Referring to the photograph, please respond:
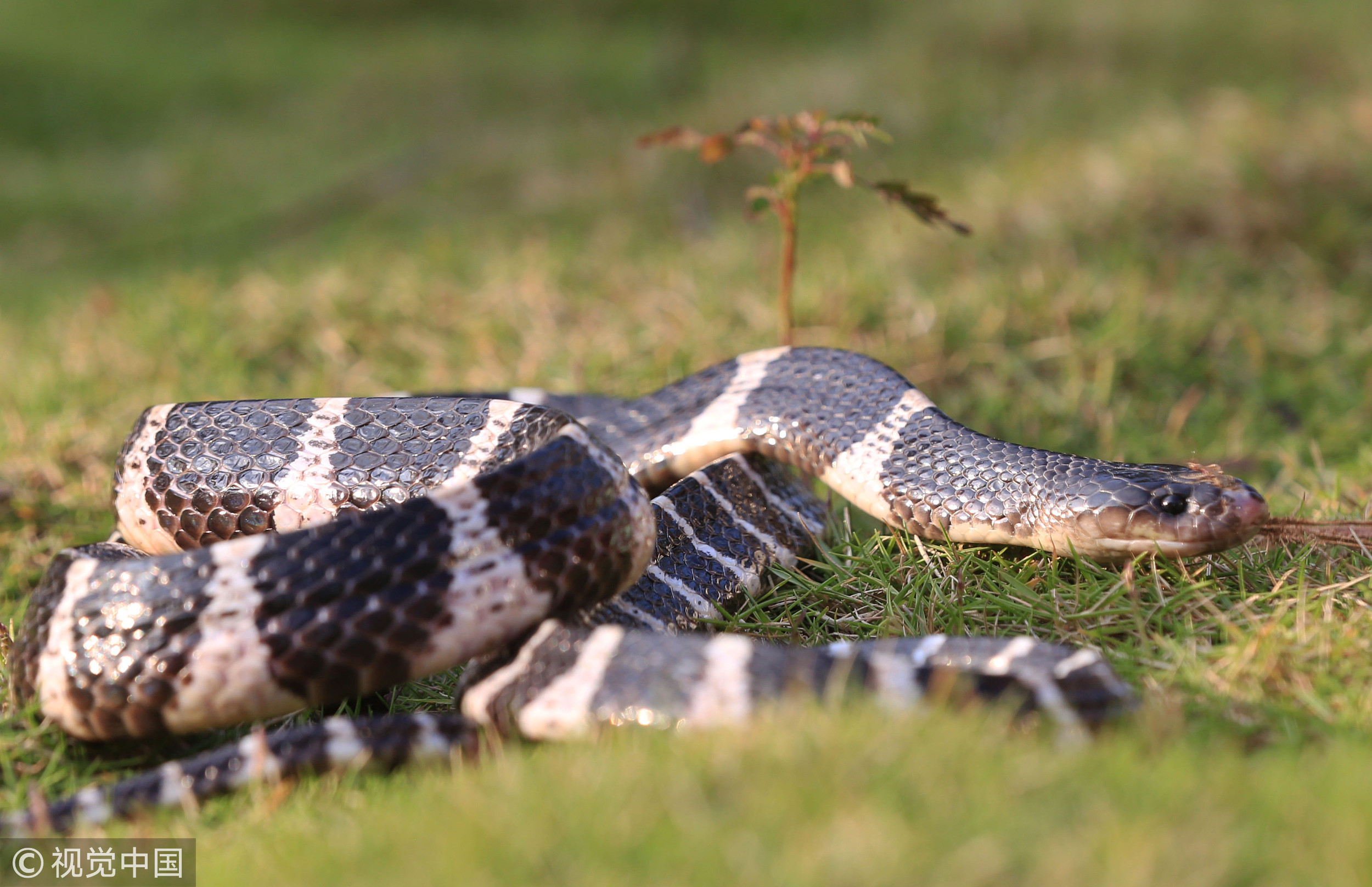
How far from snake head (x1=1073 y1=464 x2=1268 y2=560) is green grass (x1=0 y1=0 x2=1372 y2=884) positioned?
0.45ft

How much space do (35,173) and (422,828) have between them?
11478 millimetres

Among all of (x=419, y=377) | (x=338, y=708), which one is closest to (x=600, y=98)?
(x=419, y=377)

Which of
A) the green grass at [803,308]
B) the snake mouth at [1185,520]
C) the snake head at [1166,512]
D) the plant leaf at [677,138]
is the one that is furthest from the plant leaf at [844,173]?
the snake mouth at [1185,520]

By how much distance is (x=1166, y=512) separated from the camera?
3664mm

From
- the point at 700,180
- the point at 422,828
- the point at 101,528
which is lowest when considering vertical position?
the point at 101,528

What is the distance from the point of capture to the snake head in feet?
11.8

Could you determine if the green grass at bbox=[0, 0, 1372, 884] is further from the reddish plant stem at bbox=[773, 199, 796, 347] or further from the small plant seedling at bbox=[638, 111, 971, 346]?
the small plant seedling at bbox=[638, 111, 971, 346]

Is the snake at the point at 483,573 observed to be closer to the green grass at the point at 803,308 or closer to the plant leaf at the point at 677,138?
the green grass at the point at 803,308

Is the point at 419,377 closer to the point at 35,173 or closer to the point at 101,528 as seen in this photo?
the point at 101,528

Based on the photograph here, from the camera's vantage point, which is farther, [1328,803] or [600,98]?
[600,98]

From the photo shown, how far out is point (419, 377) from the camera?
21.3 feet

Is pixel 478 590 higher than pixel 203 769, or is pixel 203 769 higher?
pixel 478 590

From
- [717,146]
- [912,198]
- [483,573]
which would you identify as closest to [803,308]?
[717,146]

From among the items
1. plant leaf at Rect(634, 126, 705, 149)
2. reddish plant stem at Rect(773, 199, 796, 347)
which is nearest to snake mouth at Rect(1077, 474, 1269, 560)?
reddish plant stem at Rect(773, 199, 796, 347)
